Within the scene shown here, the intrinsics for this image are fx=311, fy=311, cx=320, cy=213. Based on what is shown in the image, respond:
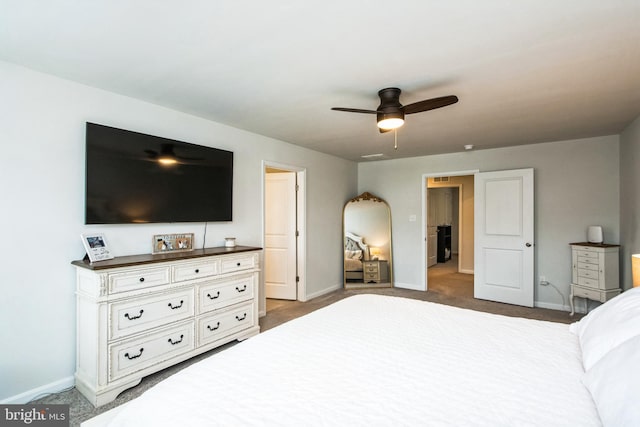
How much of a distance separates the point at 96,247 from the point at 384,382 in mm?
2362

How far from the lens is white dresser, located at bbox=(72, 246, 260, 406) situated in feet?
7.15

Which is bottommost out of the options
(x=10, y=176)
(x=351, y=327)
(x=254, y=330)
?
(x=254, y=330)

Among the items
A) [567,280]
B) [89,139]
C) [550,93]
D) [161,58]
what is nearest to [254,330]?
[89,139]

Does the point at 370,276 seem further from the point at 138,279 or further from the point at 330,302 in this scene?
the point at 138,279

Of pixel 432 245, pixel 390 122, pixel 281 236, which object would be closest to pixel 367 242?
pixel 281 236

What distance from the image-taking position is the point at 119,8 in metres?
1.53

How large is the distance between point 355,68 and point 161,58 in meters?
1.29

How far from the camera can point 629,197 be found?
3.49 meters

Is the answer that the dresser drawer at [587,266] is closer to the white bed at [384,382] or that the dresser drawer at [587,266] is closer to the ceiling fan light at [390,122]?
the white bed at [384,382]

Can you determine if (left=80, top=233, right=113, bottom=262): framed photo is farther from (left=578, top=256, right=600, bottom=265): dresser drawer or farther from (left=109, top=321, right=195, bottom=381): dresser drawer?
(left=578, top=256, right=600, bottom=265): dresser drawer

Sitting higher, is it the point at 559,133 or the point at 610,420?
the point at 559,133

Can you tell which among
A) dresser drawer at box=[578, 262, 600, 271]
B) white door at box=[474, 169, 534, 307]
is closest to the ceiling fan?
white door at box=[474, 169, 534, 307]

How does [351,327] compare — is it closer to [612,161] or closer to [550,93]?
[550,93]

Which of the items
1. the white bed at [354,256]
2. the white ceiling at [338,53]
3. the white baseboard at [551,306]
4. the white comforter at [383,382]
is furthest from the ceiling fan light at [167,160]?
the white baseboard at [551,306]
